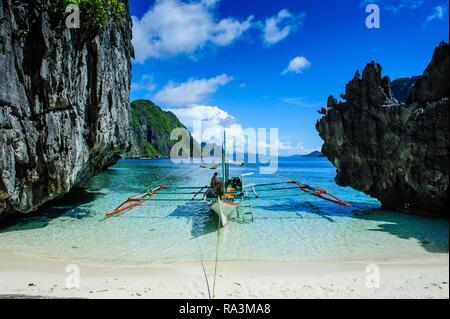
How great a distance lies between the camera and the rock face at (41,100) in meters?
12.5

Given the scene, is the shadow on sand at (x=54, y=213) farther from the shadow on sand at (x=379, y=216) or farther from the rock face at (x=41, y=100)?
the shadow on sand at (x=379, y=216)

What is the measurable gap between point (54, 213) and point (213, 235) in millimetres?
12212

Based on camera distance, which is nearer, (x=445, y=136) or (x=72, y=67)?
(x=445, y=136)

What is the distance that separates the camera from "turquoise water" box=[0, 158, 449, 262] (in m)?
12.2

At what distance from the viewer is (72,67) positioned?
54.5 feet

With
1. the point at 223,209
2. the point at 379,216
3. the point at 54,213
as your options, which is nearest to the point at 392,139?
the point at 379,216

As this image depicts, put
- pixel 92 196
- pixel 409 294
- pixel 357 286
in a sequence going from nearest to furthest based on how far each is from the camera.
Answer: pixel 409 294 < pixel 357 286 < pixel 92 196

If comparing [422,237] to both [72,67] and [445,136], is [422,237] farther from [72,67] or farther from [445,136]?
[72,67]

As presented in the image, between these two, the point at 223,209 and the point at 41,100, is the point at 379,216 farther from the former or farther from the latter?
the point at 41,100

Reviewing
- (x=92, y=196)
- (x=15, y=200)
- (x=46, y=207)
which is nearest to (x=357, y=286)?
(x=15, y=200)

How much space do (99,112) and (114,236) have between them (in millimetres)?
10487

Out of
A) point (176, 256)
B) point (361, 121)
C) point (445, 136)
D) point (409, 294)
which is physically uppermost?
point (361, 121)

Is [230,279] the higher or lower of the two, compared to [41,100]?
lower

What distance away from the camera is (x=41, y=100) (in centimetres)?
1433
